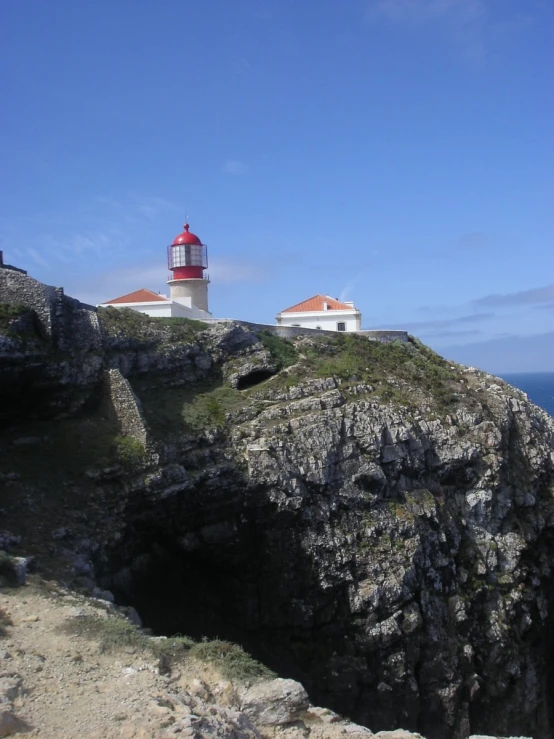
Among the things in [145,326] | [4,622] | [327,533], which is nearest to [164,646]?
[4,622]

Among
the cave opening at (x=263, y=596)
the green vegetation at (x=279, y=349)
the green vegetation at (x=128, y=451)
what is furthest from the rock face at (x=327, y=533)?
the green vegetation at (x=279, y=349)

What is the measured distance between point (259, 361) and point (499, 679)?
14820 mm

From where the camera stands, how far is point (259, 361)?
91.0ft

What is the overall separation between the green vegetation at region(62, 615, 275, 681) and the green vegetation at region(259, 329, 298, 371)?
1622 cm

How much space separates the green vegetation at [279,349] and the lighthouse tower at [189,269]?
728 centimetres

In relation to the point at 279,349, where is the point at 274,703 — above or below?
below

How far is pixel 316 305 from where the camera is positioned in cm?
3884

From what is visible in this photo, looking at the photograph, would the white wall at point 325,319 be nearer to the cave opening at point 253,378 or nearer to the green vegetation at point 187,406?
the cave opening at point 253,378

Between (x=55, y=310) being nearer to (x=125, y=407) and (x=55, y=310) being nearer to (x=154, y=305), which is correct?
(x=125, y=407)

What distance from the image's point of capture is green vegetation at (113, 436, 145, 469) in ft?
67.5

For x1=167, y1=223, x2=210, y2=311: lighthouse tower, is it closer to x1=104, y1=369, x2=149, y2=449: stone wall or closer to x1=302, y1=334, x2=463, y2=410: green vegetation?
x1=302, y1=334, x2=463, y2=410: green vegetation

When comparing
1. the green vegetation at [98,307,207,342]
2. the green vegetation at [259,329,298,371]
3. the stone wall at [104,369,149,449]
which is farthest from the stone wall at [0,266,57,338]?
the green vegetation at [259,329,298,371]

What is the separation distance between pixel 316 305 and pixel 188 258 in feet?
25.4

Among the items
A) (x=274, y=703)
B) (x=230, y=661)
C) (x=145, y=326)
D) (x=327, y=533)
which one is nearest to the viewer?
(x=274, y=703)
